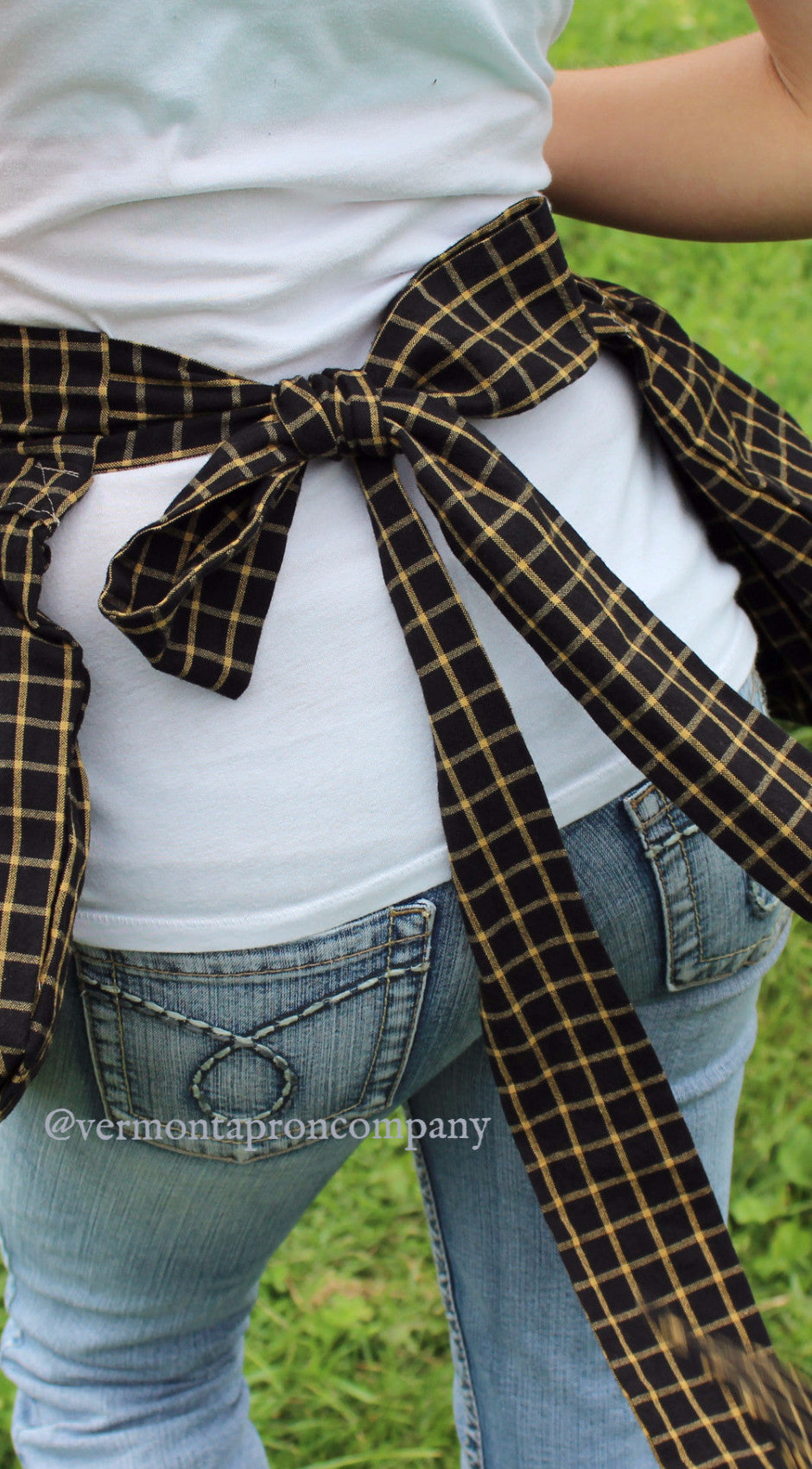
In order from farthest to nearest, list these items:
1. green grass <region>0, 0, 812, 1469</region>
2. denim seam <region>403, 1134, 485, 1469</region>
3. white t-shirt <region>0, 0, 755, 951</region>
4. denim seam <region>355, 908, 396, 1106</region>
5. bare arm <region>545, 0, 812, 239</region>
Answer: green grass <region>0, 0, 812, 1469</region> < denim seam <region>403, 1134, 485, 1469</region> < bare arm <region>545, 0, 812, 239</region> < denim seam <region>355, 908, 396, 1106</region> < white t-shirt <region>0, 0, 755, 951</region>

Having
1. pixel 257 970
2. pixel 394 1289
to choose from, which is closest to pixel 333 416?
pixel 257 970

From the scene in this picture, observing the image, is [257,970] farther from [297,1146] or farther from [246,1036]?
[297,1146]

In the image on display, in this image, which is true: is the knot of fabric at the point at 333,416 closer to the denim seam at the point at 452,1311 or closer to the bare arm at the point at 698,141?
the bare arm at the point at 698,141

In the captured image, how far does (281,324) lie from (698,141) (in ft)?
1.36

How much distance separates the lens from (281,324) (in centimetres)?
79

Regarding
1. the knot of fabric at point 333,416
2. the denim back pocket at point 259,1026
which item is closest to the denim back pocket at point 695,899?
the denim back pocket at point 259,1026

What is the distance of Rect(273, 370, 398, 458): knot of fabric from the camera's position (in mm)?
786

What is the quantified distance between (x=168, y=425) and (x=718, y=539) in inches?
16.4

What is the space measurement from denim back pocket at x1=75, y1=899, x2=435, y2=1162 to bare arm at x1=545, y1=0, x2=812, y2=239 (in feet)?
1.93

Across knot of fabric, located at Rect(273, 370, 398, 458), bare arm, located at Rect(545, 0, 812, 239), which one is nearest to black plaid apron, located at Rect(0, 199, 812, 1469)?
knot of fabric, located at Rect(273, 370, 398, 458)

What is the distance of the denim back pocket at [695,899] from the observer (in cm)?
86

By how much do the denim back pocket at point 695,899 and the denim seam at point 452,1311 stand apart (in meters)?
0.33

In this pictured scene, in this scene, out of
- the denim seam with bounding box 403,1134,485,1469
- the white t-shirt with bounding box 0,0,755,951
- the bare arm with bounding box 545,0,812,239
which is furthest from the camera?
the denim seam with bounding box 403,1134,485,1469

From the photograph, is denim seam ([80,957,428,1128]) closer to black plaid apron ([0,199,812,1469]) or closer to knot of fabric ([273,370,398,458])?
black plaid apron ([0,199,812,1469])
